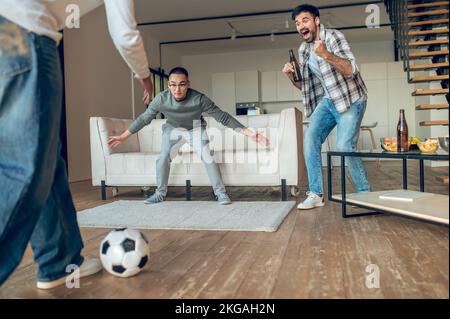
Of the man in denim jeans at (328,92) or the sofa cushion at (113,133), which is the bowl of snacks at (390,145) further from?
the sofa cushion at (113,133)

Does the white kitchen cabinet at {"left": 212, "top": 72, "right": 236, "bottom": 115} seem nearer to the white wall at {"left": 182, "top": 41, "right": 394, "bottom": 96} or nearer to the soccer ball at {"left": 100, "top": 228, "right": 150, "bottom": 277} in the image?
the white wall at {"left": 182, "top": 41, "right": 394, "bottom": 96}

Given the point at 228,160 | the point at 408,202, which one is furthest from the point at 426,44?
the point at 408,202

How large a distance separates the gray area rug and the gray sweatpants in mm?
166

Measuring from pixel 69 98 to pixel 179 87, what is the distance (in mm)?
2934

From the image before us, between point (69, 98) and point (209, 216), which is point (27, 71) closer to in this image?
point (209, 216)

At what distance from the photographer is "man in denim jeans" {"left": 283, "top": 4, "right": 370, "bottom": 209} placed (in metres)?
2.57

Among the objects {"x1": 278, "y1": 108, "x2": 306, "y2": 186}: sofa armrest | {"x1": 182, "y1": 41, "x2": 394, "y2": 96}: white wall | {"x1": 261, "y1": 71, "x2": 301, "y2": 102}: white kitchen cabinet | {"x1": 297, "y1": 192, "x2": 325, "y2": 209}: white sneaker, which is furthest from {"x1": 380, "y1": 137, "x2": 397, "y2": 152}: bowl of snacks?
{"x1": 182, "y1": 41, "x2": 394, "y2": 96}: white wall

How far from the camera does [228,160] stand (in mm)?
3453

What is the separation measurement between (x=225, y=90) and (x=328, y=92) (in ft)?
23.0

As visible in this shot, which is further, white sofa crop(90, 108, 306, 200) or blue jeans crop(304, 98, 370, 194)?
white sofa crop(90, 108, 306, 200)

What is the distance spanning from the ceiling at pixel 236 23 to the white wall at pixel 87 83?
0.81 metres
